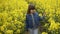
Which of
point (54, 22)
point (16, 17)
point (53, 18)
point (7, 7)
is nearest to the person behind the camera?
point (54, 22)

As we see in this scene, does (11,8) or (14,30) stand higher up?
(11,8)

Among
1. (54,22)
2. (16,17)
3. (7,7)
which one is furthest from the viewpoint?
(7,7)

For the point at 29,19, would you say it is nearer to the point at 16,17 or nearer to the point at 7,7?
the point at 16,17

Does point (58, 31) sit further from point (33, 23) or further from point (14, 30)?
point (14, 30)

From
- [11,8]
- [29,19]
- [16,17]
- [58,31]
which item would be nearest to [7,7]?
[11,8]

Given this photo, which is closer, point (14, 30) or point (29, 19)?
point (29, 19)

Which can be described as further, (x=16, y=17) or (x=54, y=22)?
(x=16, y=17)

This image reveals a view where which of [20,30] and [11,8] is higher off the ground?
[11,8]

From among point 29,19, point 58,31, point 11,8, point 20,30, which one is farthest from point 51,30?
point 11,8

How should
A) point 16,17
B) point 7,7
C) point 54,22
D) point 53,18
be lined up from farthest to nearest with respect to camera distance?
point 7,7, point 16,17, point 53,18, point 54,22

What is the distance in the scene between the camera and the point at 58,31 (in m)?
6.78

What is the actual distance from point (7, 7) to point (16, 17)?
709mm

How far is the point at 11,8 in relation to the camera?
836cm

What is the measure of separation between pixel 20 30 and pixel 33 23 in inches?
34.5
